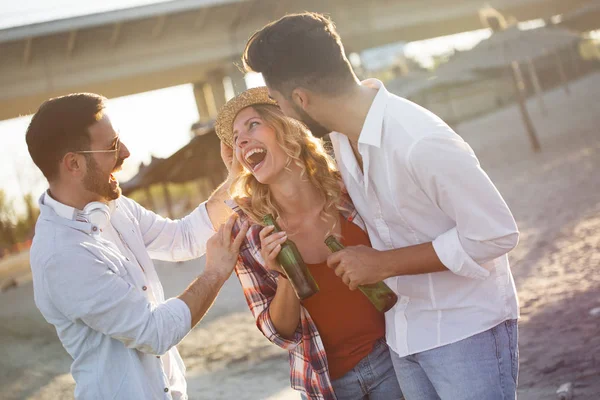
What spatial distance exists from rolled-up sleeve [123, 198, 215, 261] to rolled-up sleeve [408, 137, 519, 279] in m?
1.59

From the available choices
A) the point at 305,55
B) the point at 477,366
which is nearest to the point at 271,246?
the point at 305,55

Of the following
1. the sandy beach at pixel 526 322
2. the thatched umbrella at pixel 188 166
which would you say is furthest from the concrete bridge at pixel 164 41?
the sandy beach at pixel 526 322

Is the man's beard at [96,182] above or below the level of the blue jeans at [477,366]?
above

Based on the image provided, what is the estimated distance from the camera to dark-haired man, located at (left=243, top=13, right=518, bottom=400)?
8.02 feet

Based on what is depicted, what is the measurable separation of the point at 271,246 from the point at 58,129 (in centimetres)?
102

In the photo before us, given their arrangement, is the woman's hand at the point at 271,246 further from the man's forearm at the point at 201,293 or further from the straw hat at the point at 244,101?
the straw hat at the point at 244,101

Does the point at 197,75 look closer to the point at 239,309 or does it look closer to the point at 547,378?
the point at 239,309

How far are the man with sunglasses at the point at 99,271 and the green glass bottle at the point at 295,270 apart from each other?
29 cm

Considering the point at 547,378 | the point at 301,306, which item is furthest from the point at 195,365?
the point at 301,306

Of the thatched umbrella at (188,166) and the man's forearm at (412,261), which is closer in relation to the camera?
the man's forearm at (412,261)

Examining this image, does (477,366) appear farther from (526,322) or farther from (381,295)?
(526,322)

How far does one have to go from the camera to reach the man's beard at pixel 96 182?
313cm

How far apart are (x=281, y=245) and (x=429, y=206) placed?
2.22 feet

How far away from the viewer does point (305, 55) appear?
2609 millimetres
